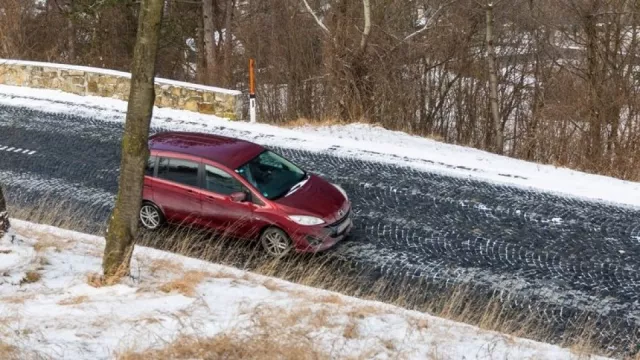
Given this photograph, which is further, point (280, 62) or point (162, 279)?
point (280, 62)

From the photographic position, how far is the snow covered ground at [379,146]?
1296 centimetres

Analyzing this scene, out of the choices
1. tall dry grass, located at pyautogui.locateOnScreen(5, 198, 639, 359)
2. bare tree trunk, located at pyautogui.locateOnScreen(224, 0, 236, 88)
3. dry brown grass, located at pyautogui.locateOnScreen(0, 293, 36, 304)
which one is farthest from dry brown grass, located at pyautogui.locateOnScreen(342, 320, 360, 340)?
bare tree trunk, located at pyautogui.locateOnScreen(224, 0, 236, 88)

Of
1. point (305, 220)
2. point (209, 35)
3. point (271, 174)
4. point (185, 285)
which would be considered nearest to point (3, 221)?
point (185, 285)

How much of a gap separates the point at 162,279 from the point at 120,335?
1.87 m

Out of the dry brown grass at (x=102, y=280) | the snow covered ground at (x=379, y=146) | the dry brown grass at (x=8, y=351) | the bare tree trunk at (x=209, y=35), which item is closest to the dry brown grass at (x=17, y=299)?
the dry brown grass at (x=102, y=280)

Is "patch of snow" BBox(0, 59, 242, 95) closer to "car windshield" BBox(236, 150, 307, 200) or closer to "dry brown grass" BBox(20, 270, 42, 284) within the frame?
"car windshield" BBox(236, 150, 307, 200)

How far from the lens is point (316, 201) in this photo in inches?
415

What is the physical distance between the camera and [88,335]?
6.06 meters

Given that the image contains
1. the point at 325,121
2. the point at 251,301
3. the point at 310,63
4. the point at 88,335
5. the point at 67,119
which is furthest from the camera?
the point at 310,63

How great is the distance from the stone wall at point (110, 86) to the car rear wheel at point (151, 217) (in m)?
5.81

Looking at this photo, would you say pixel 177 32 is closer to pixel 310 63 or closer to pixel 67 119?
pixel 310 63

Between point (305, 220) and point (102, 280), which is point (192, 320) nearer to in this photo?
point (102, 280)

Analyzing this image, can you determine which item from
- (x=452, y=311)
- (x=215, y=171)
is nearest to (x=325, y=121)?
(x=215, y=171)

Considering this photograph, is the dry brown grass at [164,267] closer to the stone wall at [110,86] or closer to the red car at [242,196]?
the red car at [242,196]
